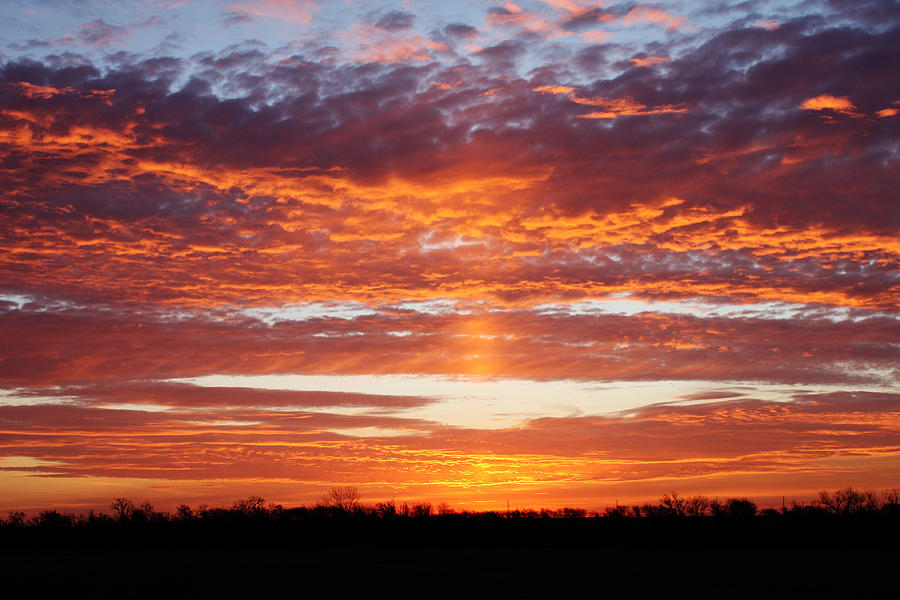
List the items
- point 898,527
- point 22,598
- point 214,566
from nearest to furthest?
point 22,598 → point 214,566 → point 898,527

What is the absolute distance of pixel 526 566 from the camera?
56.9 m

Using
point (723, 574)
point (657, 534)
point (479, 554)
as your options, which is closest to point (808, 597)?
point (723, 574)

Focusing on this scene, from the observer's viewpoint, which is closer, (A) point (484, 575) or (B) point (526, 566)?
(A) point (484, 575)

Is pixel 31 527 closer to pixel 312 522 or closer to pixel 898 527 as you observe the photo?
pixel 312 522

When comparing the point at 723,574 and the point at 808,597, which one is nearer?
the point at 808,597

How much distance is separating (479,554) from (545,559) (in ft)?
32.0

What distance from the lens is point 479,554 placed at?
73000mm

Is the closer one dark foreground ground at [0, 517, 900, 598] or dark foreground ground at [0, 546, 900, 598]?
dark foreground ground at [0, 546, 900, 598]

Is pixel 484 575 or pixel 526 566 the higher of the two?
pixel 484 575

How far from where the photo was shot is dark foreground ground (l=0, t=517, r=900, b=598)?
41.1m

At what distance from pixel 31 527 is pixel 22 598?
116m

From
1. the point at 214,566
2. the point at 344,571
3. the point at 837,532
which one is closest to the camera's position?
the point at 344,571

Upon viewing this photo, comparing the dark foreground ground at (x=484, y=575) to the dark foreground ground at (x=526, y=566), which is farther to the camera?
Answer: the dark foreground ground at (x=526, y=566)

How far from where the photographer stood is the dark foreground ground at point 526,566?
135 ft
